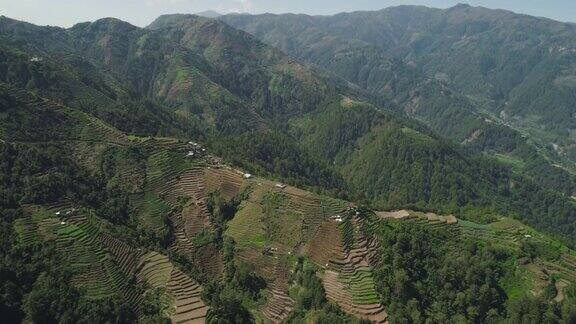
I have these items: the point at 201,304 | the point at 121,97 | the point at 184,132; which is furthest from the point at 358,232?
the point at 121,97

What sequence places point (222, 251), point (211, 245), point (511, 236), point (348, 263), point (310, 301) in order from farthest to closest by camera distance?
point (511, 236) → point (211, 245) → point (222, 251) → point (348, 263) → point (310, 301)

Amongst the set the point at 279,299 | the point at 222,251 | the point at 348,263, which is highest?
the point at 348,263

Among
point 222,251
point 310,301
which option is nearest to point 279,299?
point 310,301

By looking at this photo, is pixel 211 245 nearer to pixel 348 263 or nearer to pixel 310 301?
pixel 310 301

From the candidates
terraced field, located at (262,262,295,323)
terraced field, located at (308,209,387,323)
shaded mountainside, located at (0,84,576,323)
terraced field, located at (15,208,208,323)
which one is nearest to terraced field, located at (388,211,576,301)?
shaded mountainside, located at (0,84,576,323)

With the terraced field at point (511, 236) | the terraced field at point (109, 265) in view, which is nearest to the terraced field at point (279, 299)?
the terraced field at point (109, 265)

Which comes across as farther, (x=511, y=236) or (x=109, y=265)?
(x=511, y=236)

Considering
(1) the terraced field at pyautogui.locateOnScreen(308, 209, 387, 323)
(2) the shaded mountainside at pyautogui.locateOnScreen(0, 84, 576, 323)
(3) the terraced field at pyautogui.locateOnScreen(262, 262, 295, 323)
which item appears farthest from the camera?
(3) the terraced field at pyautogui.locateOnScreen(262, 262, 295, 323)

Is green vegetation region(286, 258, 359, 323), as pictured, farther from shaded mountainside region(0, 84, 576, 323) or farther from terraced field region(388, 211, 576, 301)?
terraced field region(388, 211, 576, 301)

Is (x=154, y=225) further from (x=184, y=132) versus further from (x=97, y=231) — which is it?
(x=184, y=132)

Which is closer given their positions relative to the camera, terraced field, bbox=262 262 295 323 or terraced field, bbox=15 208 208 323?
terraced field, bbox=15 208 208 323
